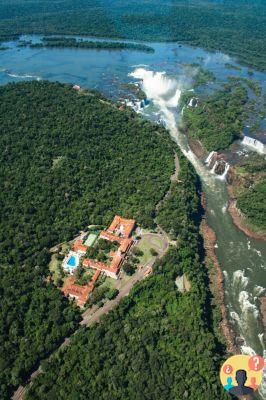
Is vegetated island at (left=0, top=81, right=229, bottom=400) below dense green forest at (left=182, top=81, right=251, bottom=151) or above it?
below

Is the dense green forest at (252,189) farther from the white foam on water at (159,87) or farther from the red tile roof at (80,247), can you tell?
the white foam on water at (159,87)

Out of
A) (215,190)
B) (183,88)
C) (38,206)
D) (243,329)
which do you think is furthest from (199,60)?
(243,329)

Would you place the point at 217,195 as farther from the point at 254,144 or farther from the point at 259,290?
the point at 259,290

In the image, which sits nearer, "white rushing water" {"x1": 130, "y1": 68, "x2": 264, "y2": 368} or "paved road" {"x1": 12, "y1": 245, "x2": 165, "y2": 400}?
"paved road" {"x1": 12, "y1": 245, "x2": 165, "y2": 400}

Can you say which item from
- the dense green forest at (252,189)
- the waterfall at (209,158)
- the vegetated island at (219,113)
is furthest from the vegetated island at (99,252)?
the vegetated island at (219,113)

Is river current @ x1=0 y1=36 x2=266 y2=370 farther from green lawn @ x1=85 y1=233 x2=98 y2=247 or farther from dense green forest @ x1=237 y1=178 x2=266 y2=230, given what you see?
green lawn @ x1=85 y1=233 x2=98 y2=247

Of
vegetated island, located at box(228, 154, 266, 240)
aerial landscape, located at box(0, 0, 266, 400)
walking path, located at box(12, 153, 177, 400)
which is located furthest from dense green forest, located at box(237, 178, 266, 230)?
walking path, located at box(12, 153, 177, 400)

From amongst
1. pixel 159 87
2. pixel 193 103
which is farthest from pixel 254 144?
pixel 159 87
